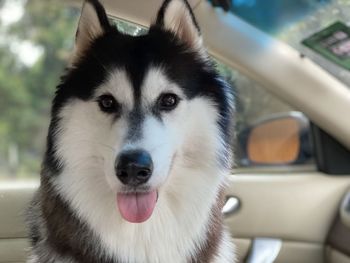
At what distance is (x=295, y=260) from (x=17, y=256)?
111cm

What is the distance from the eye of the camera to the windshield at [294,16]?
214 centimetres

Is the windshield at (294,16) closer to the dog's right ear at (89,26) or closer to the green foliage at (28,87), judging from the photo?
the dog's right ear at (89,26)

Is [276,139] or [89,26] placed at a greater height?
[89,26]

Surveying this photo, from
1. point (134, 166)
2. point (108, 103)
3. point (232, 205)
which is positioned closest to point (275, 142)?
point (232, 205)

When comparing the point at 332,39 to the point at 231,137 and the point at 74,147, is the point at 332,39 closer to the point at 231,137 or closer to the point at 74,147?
the point at 231,137

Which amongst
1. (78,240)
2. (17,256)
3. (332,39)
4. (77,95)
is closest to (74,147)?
(77,95)

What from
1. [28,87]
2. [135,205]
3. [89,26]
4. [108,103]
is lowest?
[28,87]

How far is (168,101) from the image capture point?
67.6 inches

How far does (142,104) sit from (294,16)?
79 cm

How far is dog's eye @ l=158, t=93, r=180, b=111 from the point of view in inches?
67.2

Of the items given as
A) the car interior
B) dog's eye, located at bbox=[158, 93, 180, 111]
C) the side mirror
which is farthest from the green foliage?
dog's eye, located at bbox=[158, 93, 180, 111]

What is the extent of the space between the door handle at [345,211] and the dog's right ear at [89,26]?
1.24 m

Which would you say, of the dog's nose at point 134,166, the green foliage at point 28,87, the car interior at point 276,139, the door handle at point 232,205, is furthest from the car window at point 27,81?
the dog's nose at point 134,166

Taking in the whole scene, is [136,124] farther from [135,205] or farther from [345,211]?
[345,211]
